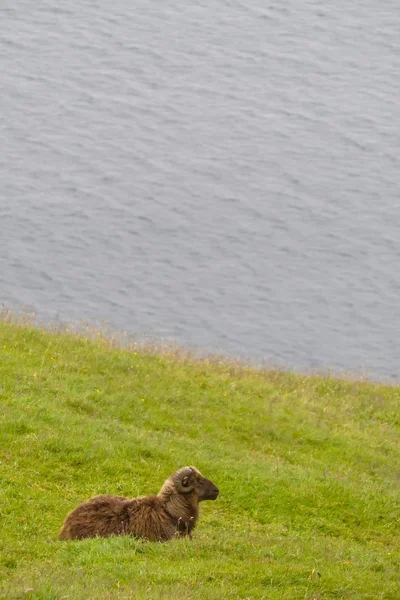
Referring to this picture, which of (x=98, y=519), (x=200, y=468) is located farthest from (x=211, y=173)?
(x=98, y=519)

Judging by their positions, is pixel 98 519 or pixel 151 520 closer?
pixel 98 519

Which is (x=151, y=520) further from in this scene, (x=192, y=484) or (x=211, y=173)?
(x=211, y=173)

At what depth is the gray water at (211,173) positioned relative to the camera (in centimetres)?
4169

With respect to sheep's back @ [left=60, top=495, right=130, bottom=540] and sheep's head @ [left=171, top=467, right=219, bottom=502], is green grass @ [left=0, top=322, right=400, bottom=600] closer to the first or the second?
sheep's back @ [left=60, top=495, right=130, bottom=540]

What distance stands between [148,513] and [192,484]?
0.89m

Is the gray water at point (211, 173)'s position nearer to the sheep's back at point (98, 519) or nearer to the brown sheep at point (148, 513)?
the brown sheep at point (148, 513)

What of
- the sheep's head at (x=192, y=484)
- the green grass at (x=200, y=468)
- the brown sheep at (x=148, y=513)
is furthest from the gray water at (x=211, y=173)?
the brown sheep at (x=148, y=513)

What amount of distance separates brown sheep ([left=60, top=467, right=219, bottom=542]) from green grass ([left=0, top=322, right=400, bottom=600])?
460 mm

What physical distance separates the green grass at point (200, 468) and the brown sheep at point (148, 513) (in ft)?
1.51

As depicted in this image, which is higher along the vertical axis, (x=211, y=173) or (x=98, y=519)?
(x=98, y=519)

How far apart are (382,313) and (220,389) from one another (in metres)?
20.8

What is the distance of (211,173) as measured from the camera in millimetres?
50406

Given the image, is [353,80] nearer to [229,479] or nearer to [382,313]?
[382,313]

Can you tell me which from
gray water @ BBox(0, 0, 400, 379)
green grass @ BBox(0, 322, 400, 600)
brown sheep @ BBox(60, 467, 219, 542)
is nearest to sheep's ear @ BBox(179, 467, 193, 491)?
brown sheep @ BBox(60, 467, 219, 542)
